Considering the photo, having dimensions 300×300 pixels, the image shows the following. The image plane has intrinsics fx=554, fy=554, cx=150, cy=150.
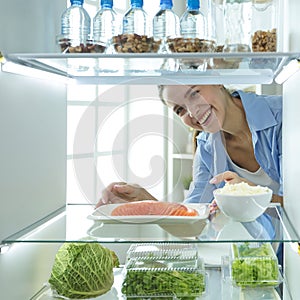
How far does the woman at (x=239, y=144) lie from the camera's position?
1.76 m

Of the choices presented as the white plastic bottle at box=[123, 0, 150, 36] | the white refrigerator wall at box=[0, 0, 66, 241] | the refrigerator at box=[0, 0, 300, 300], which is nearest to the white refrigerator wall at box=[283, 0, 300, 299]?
the refrigerator at box=[0, 0, 300, 300]

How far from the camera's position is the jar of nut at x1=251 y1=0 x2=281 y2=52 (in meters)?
0.98

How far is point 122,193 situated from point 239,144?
1000mm

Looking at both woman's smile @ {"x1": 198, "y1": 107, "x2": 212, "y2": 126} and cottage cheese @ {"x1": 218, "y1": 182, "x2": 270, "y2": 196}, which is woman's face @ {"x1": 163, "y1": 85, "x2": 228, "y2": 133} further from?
cottage cheese @ {"x1": 218, "y1": 182, "x2": 270, "y2": 196}

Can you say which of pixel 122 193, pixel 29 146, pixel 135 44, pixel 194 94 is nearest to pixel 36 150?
pixel 29 146

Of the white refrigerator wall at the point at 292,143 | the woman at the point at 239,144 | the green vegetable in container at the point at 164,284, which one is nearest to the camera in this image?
the white refrigerator wall at the point at 292,143

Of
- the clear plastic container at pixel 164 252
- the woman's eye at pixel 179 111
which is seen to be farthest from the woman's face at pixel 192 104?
the clear plastic container at pixel 164 252

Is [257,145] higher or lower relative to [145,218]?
higher

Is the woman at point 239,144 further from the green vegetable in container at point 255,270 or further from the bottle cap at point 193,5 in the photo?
the bottle cap at point 193,5

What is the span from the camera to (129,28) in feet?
3.23

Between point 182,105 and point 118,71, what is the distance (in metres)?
0.18

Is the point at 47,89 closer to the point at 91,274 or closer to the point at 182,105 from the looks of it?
the point at 182,105

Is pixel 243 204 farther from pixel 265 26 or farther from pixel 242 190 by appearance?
pixel 265 26

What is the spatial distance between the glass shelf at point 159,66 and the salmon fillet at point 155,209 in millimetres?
252
